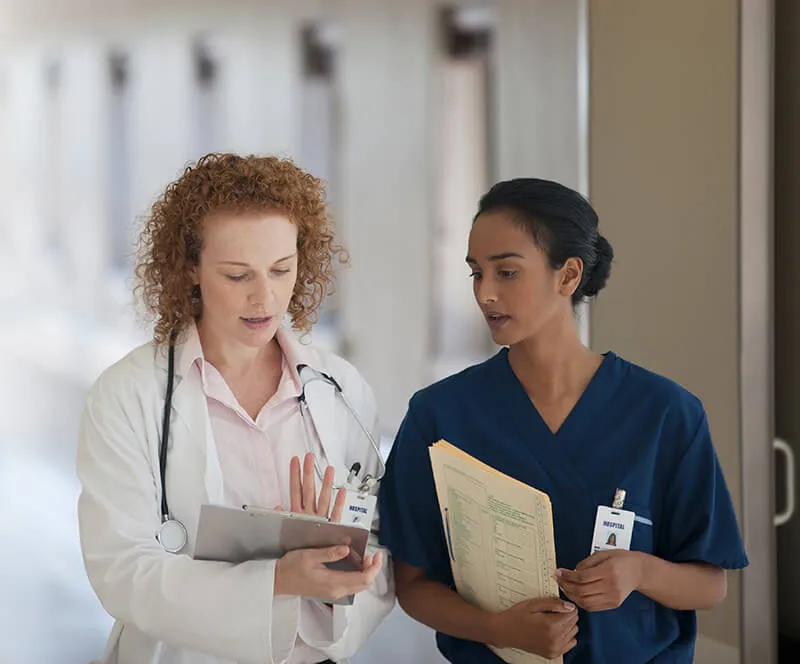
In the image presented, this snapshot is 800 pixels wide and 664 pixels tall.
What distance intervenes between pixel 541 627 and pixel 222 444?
0.53 m

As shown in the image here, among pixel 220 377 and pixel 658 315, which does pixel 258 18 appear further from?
pixel 220 377

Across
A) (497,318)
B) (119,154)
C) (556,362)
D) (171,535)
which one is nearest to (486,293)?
(497,318)

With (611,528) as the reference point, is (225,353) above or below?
above

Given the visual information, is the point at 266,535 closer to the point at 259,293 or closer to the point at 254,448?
the point at 254,448

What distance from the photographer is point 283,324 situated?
1568 millimetres

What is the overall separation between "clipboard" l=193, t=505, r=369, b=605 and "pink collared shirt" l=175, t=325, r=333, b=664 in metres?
0.10

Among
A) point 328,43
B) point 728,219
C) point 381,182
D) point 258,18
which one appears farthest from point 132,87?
point 728,219

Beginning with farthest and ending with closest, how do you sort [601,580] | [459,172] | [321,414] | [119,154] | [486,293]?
[459,172], [119,154], [321,414], [486,293], [601,580]

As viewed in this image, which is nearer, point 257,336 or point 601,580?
point 601,580

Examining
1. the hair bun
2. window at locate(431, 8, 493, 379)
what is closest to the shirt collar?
the hair bun

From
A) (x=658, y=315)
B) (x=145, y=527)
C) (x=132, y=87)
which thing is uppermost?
(x=132, y=87)

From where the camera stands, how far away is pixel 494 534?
1.32 metres

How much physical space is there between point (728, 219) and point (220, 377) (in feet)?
5.18

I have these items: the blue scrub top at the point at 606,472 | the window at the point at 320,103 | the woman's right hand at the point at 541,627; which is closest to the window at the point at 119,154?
the window at the point at 320,103
